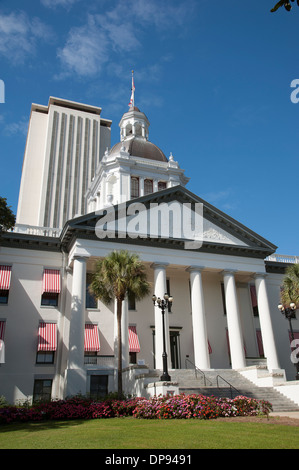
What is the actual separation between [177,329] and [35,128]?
6494cm

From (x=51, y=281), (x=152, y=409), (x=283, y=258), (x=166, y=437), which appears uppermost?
(x=283, y=258)

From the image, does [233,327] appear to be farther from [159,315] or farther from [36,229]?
[36,229]

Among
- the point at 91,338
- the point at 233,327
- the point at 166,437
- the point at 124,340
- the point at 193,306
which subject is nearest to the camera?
the point at 166,437

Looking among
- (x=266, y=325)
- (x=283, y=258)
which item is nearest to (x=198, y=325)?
(x=266, y=325)

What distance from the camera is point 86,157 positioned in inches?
3127

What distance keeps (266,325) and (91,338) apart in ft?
43.1

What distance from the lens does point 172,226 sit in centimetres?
3064

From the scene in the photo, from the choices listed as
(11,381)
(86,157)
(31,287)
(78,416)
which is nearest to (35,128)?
(86,157)

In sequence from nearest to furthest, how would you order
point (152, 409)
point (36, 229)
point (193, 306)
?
point (152, 409)
point (193, 306)
point (36, 229)

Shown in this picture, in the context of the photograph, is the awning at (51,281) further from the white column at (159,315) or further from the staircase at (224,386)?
the staircase at (224,386)

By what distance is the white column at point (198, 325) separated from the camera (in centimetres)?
2750

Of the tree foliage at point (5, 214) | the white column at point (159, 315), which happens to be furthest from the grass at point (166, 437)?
the white column at point (159, 315)

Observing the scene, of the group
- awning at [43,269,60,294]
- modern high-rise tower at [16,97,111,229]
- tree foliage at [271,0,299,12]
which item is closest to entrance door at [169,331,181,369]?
awning at [43,269,60,294]
